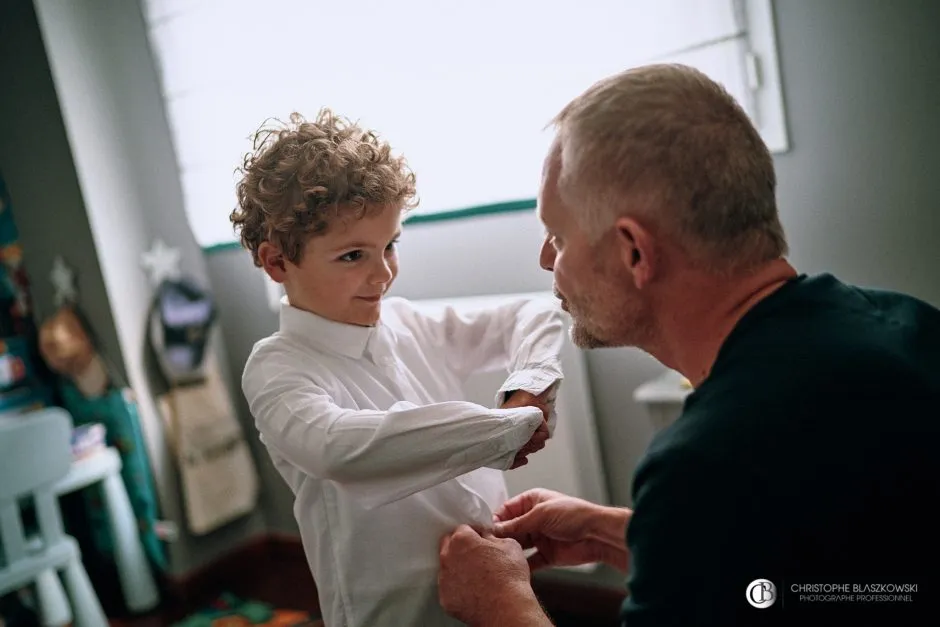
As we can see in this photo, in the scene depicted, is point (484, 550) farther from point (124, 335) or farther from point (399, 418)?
point (124, 335)

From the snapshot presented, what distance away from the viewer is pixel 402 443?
0.92 metres

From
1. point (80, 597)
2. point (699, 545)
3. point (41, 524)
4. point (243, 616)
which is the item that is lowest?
point (243, 616)

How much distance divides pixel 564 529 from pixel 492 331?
1.12 ft

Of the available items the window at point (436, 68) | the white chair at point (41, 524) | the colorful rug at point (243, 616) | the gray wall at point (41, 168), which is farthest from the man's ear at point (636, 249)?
the gray wall at point (41, 168)

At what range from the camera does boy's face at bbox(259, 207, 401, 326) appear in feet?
3.53

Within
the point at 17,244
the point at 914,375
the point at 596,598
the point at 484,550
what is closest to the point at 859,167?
the point at 914,375

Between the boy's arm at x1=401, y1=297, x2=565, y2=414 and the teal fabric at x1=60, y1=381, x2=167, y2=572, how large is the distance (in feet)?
4.73

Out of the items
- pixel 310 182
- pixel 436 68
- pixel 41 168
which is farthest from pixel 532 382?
pixel 41 168

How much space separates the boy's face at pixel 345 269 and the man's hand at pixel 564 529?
368 millimetres

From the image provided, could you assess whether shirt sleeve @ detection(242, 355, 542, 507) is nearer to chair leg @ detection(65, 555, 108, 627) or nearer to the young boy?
the young boy

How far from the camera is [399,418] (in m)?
0.92

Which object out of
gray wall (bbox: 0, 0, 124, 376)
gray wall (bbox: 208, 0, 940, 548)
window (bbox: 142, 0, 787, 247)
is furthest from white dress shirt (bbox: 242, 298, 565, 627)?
gray wall (bbox: 0, 0, 124, 376)

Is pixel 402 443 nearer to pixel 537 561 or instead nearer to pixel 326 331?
pixel 326 331

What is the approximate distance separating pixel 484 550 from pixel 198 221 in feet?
6.03
